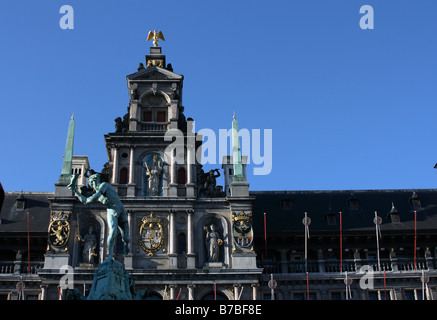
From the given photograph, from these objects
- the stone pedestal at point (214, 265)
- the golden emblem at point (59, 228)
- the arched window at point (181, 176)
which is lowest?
the stone pedestal at point (214, 265)

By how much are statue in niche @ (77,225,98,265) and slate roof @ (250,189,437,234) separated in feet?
37.6

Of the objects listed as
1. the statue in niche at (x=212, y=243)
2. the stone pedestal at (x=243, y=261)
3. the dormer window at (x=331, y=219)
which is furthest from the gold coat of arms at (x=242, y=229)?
the dormer window at (x=331, y=219)

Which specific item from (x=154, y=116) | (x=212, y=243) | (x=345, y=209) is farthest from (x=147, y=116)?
(x=345, y=209)

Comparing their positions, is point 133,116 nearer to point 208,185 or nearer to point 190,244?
point 208,185

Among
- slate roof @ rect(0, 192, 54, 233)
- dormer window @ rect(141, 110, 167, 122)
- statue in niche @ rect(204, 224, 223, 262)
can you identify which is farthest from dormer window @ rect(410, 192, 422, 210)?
slate roof @ rect(0, 192, 54, 233)

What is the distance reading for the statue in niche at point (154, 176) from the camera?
1634 inches

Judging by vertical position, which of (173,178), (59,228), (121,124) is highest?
(121,124)

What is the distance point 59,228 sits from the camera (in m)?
39.1

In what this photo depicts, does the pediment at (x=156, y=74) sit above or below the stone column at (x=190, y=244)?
above

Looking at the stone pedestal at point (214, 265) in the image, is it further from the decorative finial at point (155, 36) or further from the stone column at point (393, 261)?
the decorative finial at point (155, 36)

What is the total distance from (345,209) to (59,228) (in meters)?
21.8

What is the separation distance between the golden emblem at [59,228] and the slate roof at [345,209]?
13225mm
